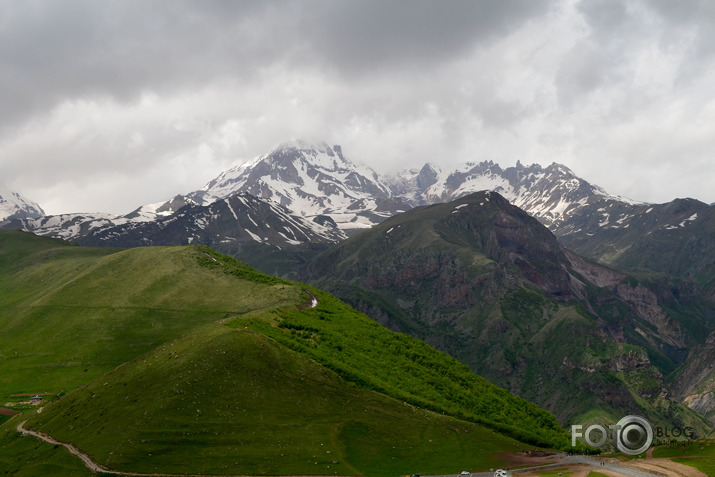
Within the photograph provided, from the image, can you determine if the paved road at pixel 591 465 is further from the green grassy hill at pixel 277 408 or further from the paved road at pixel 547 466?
the green grassy hill at pixel 277 408

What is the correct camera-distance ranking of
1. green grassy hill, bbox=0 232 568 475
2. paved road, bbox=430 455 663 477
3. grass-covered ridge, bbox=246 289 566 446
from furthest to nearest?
1. grass-covered ridge, bbox=246 289 566 446
2. green grassy hill, bbox=0 232 568 475
3. paved road, bbox=430 455 663 477

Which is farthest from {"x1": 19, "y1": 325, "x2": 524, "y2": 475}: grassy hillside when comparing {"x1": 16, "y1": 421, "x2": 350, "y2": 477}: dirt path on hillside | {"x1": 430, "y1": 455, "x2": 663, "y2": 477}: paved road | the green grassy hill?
{"x1": 430, "y1": 455, "x2": 663, "y2": 477}: paved road

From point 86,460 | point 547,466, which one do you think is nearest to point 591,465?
point 547,466

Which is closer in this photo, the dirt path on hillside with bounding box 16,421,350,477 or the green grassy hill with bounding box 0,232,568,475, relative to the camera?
the dirt path on hillside with bounding box 16,421,350,477

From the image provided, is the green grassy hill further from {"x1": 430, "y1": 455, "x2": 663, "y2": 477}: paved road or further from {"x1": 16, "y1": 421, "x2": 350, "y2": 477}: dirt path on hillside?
{"x1": 430, "y1": 455, "x2": 663, "y2": 477}: paved road

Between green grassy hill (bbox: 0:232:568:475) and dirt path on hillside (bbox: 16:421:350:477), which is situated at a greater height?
green grassy hill (bbox: 0:232:568:475)

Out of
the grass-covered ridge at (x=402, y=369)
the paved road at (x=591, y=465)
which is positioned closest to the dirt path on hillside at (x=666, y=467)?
the paved road at (x=591, y=465)

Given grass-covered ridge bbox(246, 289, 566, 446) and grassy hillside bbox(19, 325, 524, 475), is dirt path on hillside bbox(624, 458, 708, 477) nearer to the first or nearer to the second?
grassy hillside bbox(19, 325, 524, 475)

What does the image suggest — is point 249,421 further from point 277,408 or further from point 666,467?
point 666,467

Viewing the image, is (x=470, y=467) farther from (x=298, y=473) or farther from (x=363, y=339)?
(x=363, y=339)

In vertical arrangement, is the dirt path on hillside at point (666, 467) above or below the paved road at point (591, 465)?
above

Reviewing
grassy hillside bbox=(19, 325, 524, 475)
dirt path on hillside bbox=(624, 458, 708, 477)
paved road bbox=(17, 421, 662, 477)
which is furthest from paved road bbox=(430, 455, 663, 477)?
grassy hillside bbox=(19, 325, 524, 475)

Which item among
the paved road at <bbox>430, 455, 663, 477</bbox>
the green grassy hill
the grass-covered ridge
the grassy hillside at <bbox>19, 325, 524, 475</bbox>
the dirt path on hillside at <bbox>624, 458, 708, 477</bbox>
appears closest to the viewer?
the dirt path on hillside at <bbox>624, 458, 708, 477</bbox>

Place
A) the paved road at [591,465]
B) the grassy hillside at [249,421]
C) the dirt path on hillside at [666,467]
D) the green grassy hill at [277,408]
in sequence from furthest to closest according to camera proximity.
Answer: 1. the green grassy hill at [277,408]
2. the grassy hillside at [249,421]
3. the paved road at [591,465]
4. the dirt path on hillside at [666,467]
